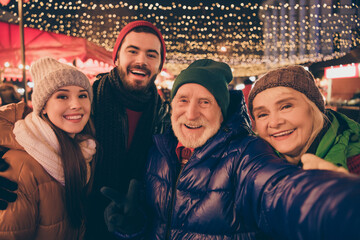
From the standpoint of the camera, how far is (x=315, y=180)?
0.79 meters

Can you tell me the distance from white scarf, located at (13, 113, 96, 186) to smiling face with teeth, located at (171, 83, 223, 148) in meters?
0.96

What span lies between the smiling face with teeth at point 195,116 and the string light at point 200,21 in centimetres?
1054

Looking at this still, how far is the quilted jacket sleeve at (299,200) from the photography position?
646 millimetres

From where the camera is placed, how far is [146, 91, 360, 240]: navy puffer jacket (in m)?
0.73

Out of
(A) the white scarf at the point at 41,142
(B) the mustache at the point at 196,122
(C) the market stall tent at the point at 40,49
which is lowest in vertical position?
(A) the white scarf at the point at 41,142

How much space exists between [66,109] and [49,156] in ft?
1.33

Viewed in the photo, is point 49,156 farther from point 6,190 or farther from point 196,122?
point 196,122

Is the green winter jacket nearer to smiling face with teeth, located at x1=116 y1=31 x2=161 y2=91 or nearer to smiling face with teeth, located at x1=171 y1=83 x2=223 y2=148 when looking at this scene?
smiling face with teeth, located at x1=171 y1=83 x2=223 y2=148

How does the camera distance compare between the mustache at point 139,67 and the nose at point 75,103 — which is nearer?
the nose at point 75,103

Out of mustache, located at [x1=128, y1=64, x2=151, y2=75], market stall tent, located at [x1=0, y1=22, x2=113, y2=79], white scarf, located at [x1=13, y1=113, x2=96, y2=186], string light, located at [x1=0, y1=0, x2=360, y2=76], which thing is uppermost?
string light, located at [x1=0, y1=0, x2=360, y2=76]

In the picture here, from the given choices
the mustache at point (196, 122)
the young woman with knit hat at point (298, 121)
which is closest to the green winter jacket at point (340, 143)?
the young woman with knit hat at point (298, 121)

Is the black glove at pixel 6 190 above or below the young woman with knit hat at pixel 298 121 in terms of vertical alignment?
below

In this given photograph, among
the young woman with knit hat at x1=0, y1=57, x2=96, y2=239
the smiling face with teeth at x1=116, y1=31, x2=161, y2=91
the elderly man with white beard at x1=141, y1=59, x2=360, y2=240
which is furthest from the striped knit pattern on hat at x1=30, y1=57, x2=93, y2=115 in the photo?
the elderly man with white beard at x1=141, y1=59, x2=360, y2=240

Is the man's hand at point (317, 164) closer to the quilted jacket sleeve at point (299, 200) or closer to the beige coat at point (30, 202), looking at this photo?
the quilted jacket sleeve at point (299, 200)
